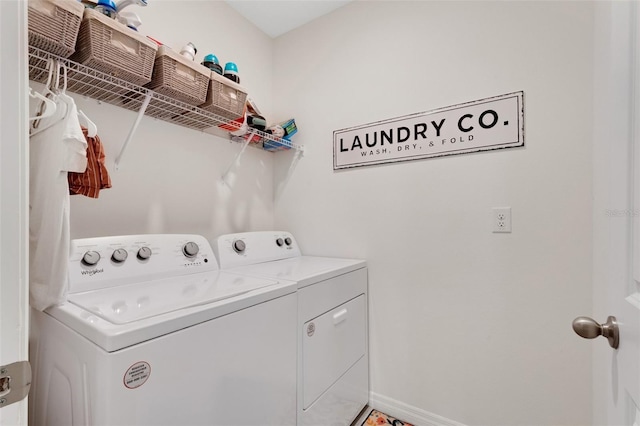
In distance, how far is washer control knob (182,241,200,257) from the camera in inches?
52.6

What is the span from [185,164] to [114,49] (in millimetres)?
693

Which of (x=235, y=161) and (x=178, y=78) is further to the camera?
(x=235, y=161)

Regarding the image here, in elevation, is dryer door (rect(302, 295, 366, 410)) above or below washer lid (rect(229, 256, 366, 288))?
below

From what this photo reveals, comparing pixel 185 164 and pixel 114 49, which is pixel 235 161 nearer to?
pixel 185 164

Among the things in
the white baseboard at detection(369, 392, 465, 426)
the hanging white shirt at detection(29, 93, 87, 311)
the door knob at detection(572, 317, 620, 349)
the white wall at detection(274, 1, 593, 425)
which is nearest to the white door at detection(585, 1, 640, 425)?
the door knob at detection(572, 317, 620, 349)

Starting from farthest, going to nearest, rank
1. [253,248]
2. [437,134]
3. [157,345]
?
[253,248], [437,134], [157,345]

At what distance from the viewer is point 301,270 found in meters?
1.43

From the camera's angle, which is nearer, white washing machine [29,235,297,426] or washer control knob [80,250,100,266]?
white washing machine [29,235,297,426]

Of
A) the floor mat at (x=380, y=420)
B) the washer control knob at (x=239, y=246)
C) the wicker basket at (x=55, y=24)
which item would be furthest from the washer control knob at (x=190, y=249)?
the floor mat at (x=380, y=420)

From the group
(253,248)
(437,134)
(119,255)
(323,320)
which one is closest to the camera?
(119,255)

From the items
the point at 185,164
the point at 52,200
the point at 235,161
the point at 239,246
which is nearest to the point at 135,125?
the point at 185,164

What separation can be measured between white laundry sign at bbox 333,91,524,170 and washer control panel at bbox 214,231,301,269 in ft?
1.98

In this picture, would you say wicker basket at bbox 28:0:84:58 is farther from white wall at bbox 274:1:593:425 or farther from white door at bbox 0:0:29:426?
white wall at bbox 274:1:593:425

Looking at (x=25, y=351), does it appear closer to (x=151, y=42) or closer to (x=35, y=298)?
(x=35, y=298)
